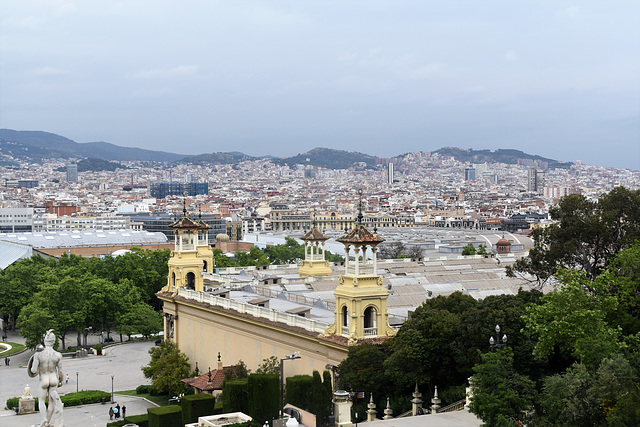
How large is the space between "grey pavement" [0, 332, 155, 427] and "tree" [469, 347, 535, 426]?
18.5m

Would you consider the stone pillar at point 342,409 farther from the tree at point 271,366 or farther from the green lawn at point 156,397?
→ the green lawn at point 156,397

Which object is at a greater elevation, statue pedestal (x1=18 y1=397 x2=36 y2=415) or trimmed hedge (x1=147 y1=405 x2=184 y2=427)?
trimmed hedge (x1=147 y1=405 x2=184 y2=427)

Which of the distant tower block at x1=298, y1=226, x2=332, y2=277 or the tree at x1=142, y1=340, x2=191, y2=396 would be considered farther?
the distant tower block at x1=298, y1=226, x2=332, y2=277

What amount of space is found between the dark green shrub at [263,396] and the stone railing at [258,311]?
18.5 ft

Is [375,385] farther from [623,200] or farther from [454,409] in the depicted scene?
[623,200]

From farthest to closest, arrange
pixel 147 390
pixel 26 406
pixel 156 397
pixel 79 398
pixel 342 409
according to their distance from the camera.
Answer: pixel 147 390 < pixel 156 397 < pixel 79 398 < pixel 26 406 < pixel 342 409

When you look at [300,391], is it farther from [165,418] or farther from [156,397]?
[156,397]

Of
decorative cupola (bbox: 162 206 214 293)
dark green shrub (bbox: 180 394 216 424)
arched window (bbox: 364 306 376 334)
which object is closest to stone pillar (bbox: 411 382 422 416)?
arched window (bbox: 364 306 376 334)

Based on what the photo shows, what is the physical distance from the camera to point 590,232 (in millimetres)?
34531

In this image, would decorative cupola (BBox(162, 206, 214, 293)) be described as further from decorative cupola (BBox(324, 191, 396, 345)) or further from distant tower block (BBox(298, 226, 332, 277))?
decorative cupola (BBox(324, 191, 396, 345))

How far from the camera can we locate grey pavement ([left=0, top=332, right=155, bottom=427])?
3756cm

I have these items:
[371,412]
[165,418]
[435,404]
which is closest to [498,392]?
[435,404]

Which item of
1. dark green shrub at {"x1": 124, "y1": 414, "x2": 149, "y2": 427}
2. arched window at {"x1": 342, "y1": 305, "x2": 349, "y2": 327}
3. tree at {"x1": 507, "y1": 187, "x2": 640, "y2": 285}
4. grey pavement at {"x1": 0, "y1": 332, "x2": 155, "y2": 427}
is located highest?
tree at {"x1": 507, "y1": 187, "x2": 640, "y2": 285}

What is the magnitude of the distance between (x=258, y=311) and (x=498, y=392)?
581 inches
